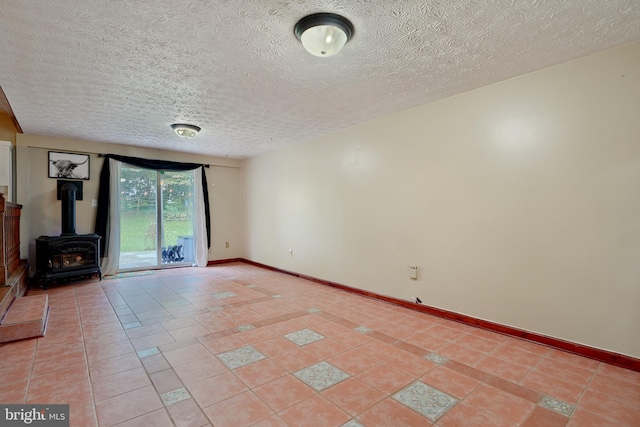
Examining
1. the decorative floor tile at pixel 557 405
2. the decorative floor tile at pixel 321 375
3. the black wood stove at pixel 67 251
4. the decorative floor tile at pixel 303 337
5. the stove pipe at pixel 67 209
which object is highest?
the stove pipe at pixel 67 209

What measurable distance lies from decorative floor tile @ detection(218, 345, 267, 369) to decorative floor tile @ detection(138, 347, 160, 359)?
0.56 m

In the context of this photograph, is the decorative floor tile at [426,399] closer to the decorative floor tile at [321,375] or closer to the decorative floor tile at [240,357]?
the decorative floor tile at [321,375]

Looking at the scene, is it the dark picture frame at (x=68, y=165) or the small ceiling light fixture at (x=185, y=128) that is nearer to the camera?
the small ceiling light fixture at (x=185, y=128)

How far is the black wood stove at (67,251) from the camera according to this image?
440 cm

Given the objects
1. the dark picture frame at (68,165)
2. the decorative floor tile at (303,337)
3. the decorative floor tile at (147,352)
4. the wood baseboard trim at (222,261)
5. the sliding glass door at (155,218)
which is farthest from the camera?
the wood baseboard trim at (222,261)

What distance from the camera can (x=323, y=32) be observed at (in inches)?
76.0

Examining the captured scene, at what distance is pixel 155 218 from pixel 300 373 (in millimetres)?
5040

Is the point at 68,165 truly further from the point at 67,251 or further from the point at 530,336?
the point at 530,336

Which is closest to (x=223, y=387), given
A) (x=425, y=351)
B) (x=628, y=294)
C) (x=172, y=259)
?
(x=425, y=351)

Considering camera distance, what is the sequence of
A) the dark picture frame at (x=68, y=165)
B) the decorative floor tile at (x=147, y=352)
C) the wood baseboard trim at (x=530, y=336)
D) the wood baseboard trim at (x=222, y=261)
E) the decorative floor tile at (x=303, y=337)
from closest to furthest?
the wood baseboard trim at (x=530, y=336)
the decorative floor tile at (x=147, y=352)
the decorative floor tile at (x=303, y=337)
the dark picture frame at (x=68, y=165)
the wood baseboard trim at (x=222, y=261)

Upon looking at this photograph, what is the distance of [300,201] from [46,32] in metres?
3.73

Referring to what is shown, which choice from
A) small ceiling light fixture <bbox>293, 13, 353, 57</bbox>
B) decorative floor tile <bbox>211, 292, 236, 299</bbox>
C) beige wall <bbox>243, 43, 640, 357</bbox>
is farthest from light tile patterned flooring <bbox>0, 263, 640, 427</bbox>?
small ceiling light fixture <bbox>293, 13, 353, 57</bbox>

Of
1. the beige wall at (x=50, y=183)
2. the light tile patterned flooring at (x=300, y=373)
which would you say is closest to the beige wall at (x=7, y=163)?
the beige wall at (x=50, y=183)

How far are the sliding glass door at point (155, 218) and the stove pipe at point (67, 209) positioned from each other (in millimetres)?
832
